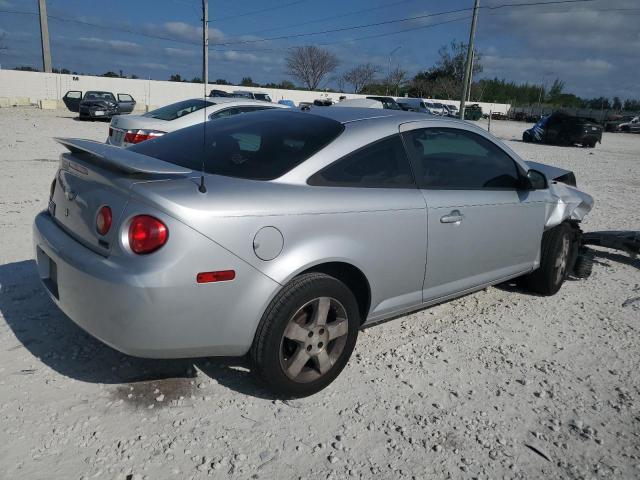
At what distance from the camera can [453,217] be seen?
3.40 m

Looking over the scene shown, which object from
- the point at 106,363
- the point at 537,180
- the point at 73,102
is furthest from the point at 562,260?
the point at 73,102

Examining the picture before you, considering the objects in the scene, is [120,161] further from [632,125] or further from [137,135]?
[632,125]

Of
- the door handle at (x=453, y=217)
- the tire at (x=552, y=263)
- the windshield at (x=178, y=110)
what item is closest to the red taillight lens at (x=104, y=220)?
the door handle at (x=453, y=217)

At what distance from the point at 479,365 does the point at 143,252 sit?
2.27 m

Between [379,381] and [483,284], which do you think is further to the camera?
[483,284]

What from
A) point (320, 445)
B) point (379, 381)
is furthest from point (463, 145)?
point (320, 445)

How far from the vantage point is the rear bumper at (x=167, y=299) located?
2.29 meters

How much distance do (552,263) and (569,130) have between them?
22269 millimetres

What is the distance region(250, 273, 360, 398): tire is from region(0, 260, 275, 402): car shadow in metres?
0.22

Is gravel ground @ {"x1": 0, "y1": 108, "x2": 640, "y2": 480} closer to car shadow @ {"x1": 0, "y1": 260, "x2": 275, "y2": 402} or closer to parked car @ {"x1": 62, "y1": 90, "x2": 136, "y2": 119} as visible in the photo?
car shadow @ {"x1": 0, "y1": 260, "x2": 275, "y2": 402}

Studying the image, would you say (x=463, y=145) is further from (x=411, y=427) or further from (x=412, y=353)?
(x=411, y=427)

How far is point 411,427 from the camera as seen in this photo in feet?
8.84

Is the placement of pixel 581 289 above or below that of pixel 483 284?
below

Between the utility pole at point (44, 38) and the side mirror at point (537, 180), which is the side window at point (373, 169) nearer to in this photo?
the side mirror at point (537, 180)
